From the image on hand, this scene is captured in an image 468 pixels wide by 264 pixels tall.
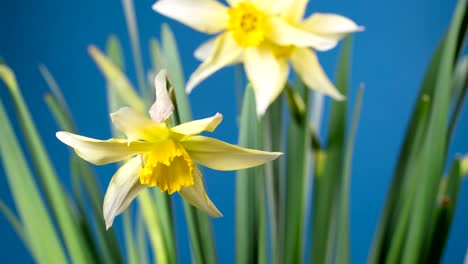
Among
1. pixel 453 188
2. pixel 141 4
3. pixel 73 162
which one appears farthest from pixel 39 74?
pixel 453 188

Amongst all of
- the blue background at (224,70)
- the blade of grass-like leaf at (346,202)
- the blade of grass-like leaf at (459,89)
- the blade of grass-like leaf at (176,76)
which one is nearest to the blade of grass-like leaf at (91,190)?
the blade of grass-like leaf at (176,76)

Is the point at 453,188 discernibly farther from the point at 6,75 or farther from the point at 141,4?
the point at 141,4

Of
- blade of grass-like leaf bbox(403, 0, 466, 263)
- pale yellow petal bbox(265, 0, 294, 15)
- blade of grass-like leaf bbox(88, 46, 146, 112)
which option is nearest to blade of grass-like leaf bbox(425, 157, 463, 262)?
blade of grass-like leaf bbox(403, 0, 466, 263)

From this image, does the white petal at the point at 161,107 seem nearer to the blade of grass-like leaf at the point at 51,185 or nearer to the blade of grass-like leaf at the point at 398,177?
the blade of grass-like leaf at the point at 51,185

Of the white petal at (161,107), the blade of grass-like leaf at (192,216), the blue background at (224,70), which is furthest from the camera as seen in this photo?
the blue background at (224,70)

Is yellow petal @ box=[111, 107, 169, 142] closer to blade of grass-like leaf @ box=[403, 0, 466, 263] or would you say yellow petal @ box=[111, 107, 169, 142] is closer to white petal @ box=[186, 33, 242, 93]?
white petal @ box=[186, 33, 242, 93]
